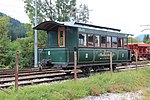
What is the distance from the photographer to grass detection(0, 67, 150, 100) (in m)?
8.57

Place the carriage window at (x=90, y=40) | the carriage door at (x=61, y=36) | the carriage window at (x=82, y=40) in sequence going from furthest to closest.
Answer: the carriage window at (x=90, y=40) < the carriage door at (x=61, y=36) < the carriage window at (x=82, y=40)

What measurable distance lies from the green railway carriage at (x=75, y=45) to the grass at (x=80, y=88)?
323 centimetres

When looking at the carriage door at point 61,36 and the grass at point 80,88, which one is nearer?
the grass at point 80,88

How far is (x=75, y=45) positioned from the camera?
15.9 m

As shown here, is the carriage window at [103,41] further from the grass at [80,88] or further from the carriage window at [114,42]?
the grass at [80,88]

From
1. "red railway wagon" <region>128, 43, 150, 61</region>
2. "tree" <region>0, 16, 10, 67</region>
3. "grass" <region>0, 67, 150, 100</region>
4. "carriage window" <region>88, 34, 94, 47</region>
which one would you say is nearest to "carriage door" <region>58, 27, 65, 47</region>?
"carriage window" <region>88, 34, 94, 47</region>

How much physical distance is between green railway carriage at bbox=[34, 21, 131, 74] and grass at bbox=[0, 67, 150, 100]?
323 cm

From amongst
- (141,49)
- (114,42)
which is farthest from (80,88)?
(141,49)

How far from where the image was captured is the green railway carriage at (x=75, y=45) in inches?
617

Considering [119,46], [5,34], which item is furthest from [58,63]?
[5,34]

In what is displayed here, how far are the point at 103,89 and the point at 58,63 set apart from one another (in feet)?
16.7

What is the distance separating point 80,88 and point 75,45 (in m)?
5.82

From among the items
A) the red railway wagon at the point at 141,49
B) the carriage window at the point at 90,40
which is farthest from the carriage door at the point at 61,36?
the red railway wagon at the point at 141,49

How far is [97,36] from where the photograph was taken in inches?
682
